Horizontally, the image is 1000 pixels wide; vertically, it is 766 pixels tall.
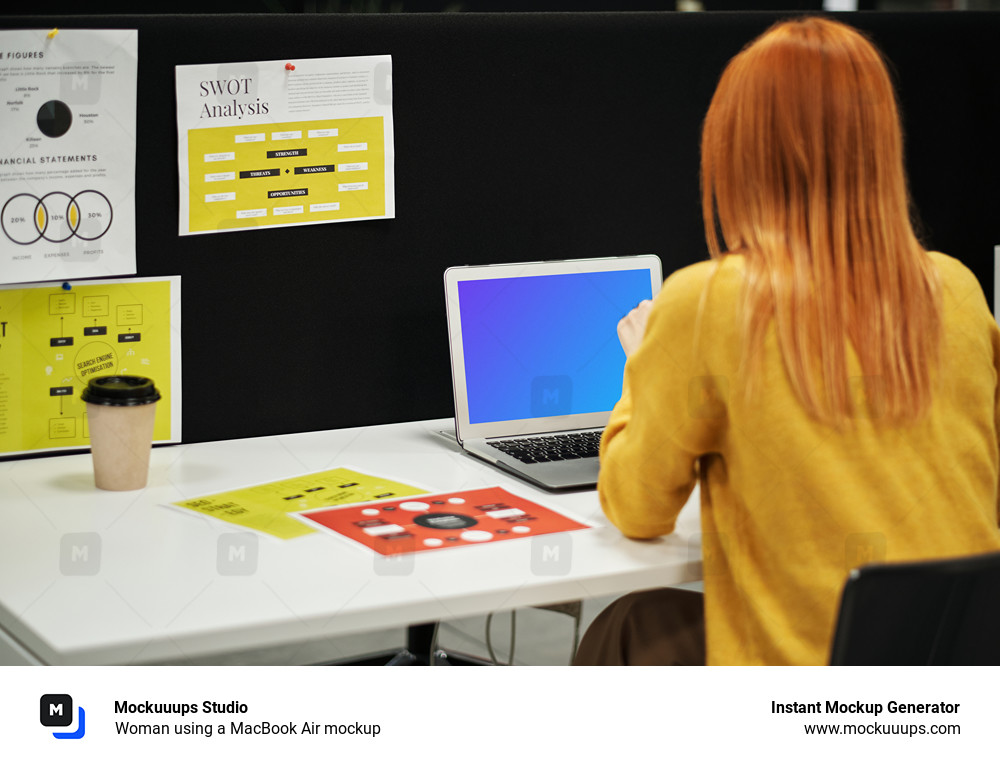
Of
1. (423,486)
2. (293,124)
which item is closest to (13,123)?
(293,124)

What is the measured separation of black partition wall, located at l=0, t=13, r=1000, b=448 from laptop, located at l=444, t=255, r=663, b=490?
12 centimetres

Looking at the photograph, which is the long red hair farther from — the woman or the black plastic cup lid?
the black plastic cup lid

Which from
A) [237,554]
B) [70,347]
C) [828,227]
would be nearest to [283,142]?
[70,347]

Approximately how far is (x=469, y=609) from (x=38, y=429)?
0.72m

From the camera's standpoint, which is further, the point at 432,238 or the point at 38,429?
the point at 432,238

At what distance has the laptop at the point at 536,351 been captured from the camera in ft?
5.00

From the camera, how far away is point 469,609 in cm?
103

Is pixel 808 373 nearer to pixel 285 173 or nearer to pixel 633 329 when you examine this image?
pixel 633 329

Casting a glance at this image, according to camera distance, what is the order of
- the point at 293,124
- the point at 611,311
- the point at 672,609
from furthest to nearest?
the point at 611,311 < the point at 293,124 < the point at 672,609

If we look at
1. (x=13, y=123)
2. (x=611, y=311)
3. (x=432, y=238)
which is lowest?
(x=611, y=311)

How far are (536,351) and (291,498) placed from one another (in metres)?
0.45
